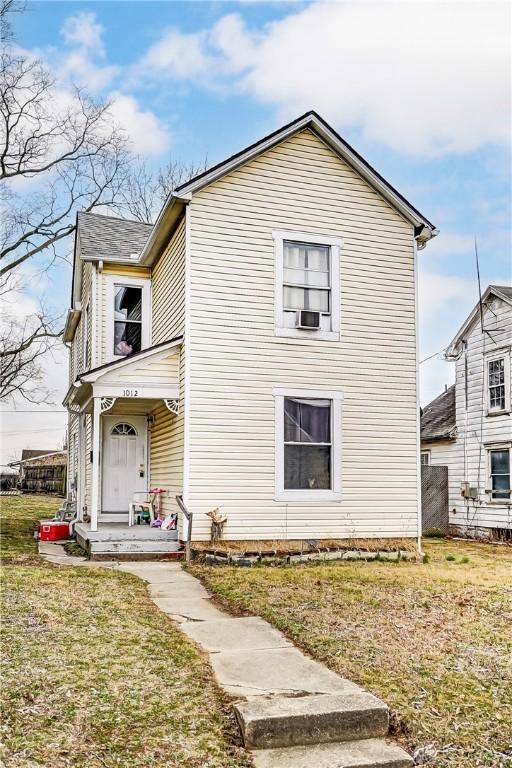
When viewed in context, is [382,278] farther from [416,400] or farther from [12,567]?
[12,567]

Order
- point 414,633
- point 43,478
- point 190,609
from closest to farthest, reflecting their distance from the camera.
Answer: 1. point 414,633
2. point 190,609
3. point 43,478

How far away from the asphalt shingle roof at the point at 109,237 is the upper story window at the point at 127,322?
2.48 feet

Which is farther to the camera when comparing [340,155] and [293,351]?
[340,155]

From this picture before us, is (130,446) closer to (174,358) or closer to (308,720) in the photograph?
(174,358)

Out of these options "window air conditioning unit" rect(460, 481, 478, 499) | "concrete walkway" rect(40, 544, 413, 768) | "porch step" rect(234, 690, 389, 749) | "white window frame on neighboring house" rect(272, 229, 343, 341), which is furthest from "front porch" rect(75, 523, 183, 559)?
"window air conditioning unit" rect(460, 481, 478, 499)

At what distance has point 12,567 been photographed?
1003cm

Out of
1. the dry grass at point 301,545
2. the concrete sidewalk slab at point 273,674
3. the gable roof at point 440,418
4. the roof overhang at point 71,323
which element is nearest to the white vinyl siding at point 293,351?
the dry grass at point 301,545

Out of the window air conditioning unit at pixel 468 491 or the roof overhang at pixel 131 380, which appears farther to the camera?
the window air conditioning unit at pixel 468 491

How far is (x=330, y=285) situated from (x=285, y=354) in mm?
1531

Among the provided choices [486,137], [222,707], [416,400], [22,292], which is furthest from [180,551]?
[22,292]

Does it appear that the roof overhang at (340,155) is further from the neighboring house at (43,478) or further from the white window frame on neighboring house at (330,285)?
the neighboring house at (43,478)

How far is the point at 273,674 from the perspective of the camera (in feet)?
17.2

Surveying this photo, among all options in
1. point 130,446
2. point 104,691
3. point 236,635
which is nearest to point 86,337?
point 130,446

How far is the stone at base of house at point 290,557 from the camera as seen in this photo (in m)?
11.3
